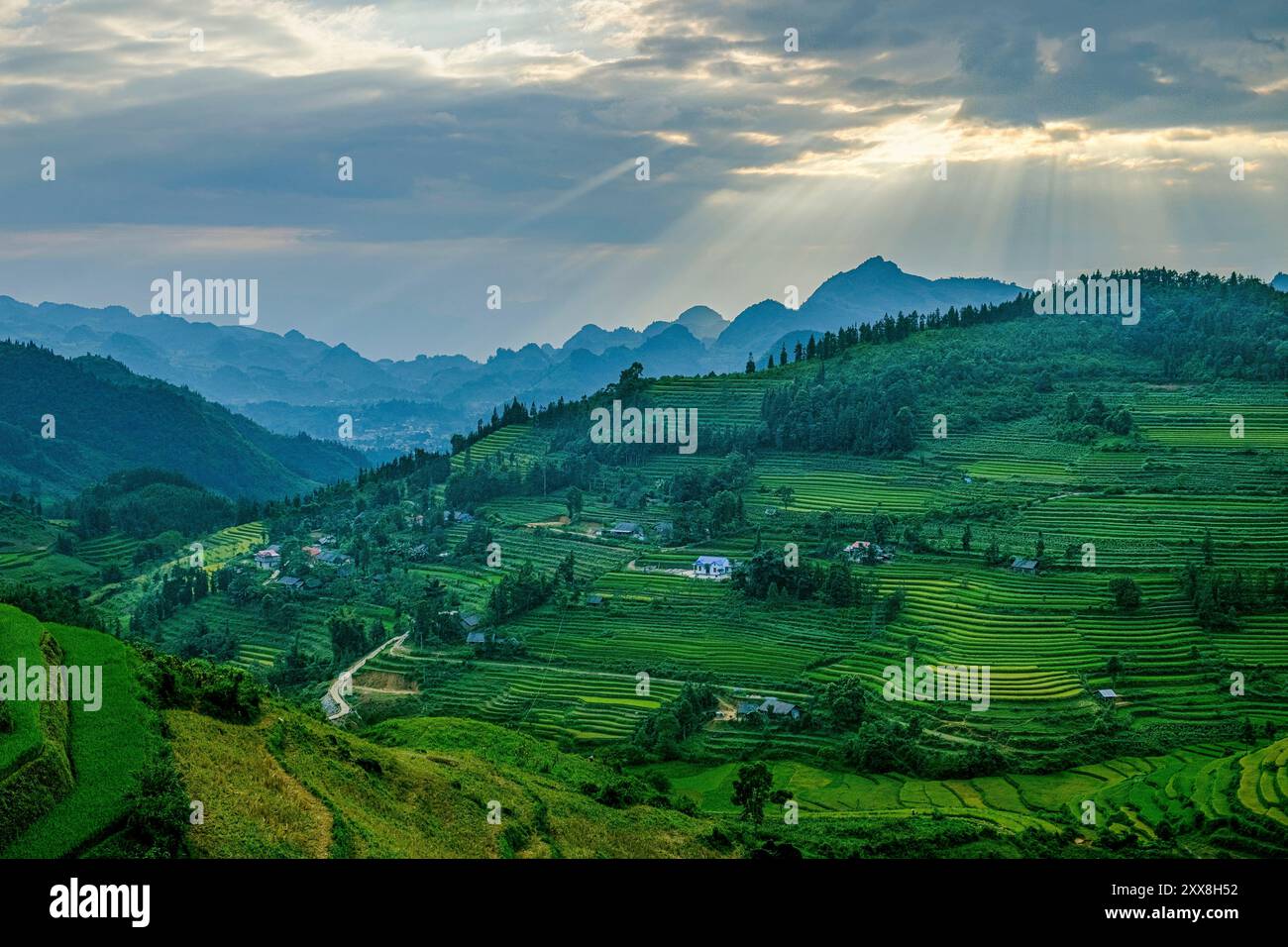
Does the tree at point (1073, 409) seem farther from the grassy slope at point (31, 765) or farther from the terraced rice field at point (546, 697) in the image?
the grassy slope at point (31, 765)

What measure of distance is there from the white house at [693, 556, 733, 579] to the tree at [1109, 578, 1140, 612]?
18.8 metres

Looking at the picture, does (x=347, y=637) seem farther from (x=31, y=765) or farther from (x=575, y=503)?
(x=31, y=765)

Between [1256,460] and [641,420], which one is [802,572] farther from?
[641,420]

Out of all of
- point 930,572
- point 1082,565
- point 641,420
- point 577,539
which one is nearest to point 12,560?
point 577,539

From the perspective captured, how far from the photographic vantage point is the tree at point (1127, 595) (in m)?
43.3

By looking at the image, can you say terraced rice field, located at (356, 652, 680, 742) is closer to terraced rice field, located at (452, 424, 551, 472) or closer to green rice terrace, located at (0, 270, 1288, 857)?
green rice terrace, located at (0, 270, 1288, 857)

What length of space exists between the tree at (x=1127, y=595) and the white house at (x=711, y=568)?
18824 millimetres

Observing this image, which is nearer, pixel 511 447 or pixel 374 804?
pixel 374 804

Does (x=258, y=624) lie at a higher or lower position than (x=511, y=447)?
lower

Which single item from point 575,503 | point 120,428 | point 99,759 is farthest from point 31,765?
point 120,428

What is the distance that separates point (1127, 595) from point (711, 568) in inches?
796

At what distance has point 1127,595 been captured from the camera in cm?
4328

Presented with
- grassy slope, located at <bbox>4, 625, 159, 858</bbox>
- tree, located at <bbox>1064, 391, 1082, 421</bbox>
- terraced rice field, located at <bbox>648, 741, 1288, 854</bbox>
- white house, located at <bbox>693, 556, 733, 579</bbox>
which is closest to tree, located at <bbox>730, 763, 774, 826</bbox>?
terraced rice field, located at <bbox>648, 741, 1288, 854</bbox>

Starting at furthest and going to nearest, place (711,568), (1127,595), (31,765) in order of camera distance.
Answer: (711,568) → (1127,595) → (31,765)
